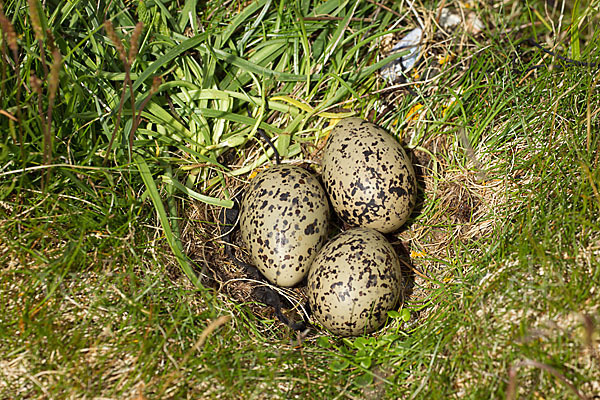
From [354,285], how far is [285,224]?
16.6 inches

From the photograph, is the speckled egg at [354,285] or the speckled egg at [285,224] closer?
the speckled egg at [354,285]

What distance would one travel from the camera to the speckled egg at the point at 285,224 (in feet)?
7.37

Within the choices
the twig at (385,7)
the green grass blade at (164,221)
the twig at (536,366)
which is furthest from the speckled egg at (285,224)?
the twig at (385,7)

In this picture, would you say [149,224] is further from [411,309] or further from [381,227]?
[411,309]

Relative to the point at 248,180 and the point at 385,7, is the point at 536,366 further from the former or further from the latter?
the point at 385,7

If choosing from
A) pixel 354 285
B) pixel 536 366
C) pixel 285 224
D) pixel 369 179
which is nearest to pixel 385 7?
pixel 369 179

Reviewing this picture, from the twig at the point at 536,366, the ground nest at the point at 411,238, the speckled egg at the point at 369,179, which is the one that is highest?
the speckled egg at the point at 369,179

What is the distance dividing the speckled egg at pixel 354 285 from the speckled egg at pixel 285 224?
10cm

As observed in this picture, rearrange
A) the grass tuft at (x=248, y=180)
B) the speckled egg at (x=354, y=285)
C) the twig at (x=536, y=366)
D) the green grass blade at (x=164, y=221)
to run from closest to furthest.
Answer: the twig at (x=536, y=366) → the grass tuft at (x=248, y=180) → the speckled egg at (x=354, y=285) → the green grass blade at (x=164, y=221)

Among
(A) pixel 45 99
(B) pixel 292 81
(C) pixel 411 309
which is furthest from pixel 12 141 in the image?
(C) pixel 411 309

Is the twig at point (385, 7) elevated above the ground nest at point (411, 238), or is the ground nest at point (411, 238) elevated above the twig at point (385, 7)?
the twig at point (385, 7)

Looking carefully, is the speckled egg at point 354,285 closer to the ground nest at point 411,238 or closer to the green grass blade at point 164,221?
the ground nest at point 411,238

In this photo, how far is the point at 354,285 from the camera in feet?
6.93

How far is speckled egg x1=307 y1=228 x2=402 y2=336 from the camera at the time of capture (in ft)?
6.93
